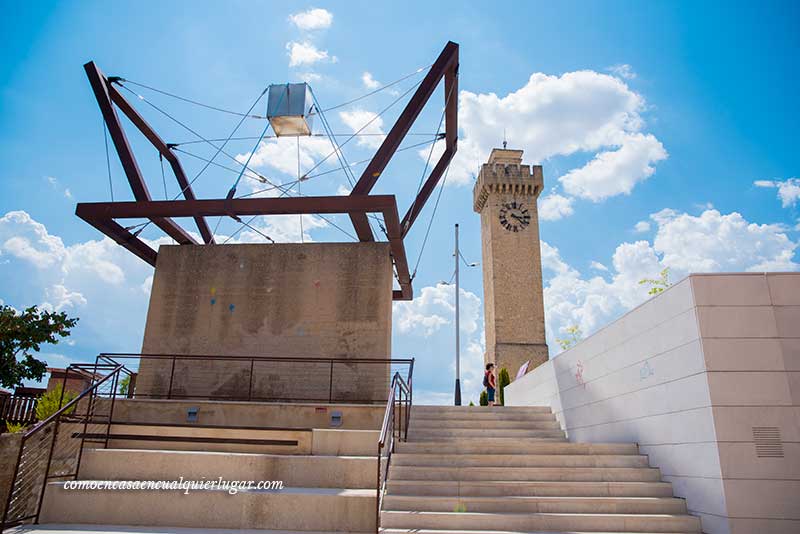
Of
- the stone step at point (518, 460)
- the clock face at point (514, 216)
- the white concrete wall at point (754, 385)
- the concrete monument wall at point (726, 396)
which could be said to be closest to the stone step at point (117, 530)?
the stone step at point (518, 460)

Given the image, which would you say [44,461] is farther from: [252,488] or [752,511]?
[752,511]

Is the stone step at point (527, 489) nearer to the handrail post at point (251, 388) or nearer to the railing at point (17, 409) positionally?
the handrail post at point (251, 388)

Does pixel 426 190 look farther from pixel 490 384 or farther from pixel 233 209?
pixel 490 384

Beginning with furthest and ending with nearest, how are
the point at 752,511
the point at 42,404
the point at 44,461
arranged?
the point at 42,404 < the point at 44,461 < the point at 752,511

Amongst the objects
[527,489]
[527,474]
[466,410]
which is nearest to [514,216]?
[466,410]

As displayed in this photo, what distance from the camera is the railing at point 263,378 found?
33.8 ft

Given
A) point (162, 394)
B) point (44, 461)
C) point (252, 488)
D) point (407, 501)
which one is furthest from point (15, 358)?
point (407, 501)

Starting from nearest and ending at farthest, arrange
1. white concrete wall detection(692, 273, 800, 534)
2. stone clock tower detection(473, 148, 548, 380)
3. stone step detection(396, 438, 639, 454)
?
white concrete wall detection(692, 273, 800, 534), stone step detection(396, 438, 639, 454), stone clock tower detection(473, 148, 548, 380)

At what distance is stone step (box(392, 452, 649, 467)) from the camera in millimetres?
7199

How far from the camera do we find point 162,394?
1071 cm

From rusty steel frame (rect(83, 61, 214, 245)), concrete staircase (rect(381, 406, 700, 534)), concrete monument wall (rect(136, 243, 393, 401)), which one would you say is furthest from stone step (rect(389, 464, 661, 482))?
rusty steel frame (rect(83, 61, 214, 245))

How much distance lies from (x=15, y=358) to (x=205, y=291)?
8.13m

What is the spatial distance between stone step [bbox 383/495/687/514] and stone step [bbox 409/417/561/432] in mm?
3053

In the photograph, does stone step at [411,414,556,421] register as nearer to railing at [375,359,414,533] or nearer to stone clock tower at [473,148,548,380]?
railing at [375,359,414,533]
